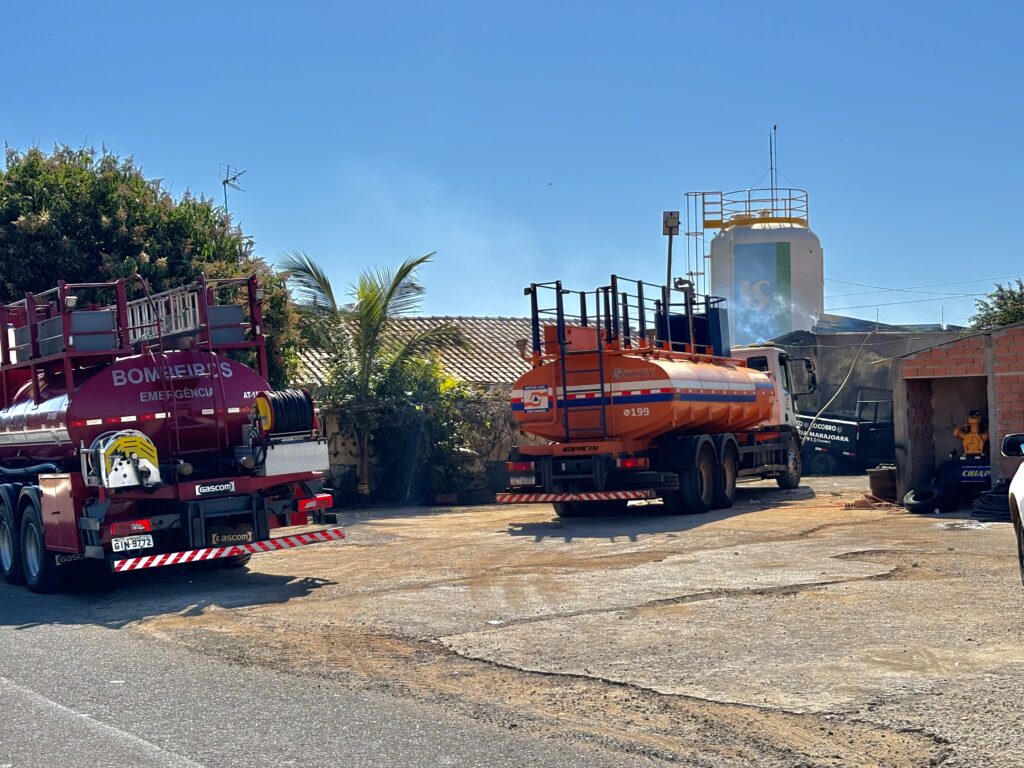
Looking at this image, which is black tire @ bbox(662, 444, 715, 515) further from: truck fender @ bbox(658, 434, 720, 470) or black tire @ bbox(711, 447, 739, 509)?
black tire @ bbox(711, 447, 739, 509)

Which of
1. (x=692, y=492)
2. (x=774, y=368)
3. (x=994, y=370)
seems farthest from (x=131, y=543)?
(x=774, y=368)

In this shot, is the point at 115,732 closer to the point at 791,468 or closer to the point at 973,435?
the point at 973,435

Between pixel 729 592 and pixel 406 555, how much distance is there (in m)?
5.30

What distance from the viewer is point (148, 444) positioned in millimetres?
12492

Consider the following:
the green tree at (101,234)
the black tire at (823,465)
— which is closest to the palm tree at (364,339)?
the green tree at (101,234)

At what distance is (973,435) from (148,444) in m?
12.1

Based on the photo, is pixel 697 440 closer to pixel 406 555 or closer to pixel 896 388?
pixel 896 388

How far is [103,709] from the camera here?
7.44 m

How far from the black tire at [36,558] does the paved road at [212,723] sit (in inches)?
154

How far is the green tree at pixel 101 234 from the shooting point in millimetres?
23281

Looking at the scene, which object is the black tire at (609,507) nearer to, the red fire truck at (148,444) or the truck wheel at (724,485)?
the truck wheel at (724,485)

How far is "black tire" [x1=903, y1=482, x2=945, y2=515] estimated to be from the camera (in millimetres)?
18109

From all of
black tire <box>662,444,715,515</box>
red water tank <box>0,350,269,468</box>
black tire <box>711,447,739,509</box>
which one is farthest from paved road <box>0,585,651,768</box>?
black tire <box>711,447,739,509</box>

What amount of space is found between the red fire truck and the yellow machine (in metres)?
10.0
